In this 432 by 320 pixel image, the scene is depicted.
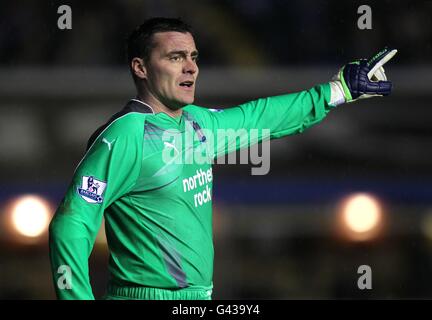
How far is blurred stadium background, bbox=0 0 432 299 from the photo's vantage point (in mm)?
11531

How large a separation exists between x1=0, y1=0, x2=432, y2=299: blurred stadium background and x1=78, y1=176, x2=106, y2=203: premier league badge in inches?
188

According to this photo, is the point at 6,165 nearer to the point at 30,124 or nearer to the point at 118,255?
the point at 30,124

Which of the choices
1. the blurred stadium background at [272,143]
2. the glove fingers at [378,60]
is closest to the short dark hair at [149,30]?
the glove fingers at [378,60]

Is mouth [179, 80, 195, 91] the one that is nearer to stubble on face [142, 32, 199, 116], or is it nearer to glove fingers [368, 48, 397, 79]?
stubble on face [142, 32, 199, 116]

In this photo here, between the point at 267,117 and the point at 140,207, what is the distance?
3.59 ft

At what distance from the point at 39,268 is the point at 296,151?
10.3ft

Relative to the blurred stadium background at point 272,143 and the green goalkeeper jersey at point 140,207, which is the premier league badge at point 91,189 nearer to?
the green goalkeeper jersey at point 140,207

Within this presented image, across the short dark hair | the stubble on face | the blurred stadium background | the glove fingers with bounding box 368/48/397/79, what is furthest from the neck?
the blurred stadium background

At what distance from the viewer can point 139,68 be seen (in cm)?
661

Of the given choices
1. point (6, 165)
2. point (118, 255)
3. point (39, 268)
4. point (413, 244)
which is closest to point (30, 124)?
point (6, 165)

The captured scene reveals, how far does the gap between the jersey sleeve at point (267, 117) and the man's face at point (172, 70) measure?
386 mm

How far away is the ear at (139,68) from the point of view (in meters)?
6.59

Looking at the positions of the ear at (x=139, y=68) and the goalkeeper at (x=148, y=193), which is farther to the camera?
the ear at (x=139, y=68)

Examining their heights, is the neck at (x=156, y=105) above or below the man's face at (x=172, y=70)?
below
